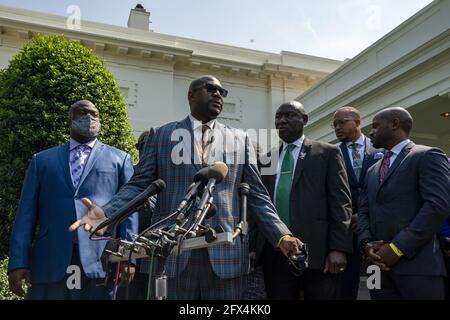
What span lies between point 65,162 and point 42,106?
13.7ft

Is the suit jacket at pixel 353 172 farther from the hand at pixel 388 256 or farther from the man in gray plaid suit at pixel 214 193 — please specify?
the man in gray plaid suit at pixel 214 193

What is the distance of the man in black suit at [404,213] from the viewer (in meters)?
3.00

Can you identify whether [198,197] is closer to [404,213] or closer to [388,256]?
[388,256]

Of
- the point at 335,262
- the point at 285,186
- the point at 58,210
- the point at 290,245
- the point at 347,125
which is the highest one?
the point at 347,125

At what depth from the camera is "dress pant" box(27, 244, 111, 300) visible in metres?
3.07

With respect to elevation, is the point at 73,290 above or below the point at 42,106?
below

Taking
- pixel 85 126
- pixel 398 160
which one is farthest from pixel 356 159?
pixel 85 126

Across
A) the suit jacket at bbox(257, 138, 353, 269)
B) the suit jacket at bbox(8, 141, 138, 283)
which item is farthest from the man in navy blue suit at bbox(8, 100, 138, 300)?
the suit jacket at bbox(257, 138, 353, 269)

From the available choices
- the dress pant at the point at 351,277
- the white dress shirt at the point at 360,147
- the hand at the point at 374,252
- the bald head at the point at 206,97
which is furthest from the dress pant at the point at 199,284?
the white dress shirt at the point at 360,147

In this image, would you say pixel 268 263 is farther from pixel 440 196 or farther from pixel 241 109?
pixel 241 109

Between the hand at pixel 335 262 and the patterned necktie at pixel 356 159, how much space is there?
117cm

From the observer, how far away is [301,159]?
354 cm

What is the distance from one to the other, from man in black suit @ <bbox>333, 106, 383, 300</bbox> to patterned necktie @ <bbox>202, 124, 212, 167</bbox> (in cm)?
160

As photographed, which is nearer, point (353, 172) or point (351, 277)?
point (351, 277)
